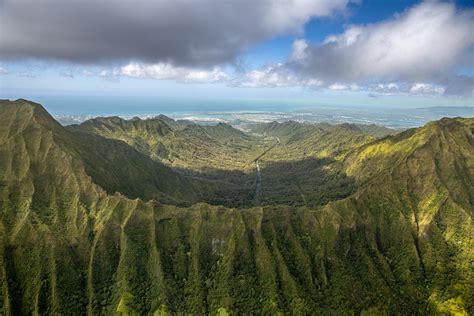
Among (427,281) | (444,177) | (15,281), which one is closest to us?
(15,281)

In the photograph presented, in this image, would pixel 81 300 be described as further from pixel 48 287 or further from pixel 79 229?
pixel 79 229

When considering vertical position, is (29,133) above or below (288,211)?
above

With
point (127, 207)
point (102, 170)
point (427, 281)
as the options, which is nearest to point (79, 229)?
point (127, 207)

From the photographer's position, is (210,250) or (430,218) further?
(430,218)

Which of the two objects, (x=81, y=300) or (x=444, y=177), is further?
(x=444, y=177)

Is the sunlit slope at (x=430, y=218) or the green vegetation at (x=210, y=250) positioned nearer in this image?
the green vegetation at (x=210, y=250)

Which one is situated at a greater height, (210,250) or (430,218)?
(430,218)

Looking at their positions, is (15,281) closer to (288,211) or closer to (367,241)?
(288,211)

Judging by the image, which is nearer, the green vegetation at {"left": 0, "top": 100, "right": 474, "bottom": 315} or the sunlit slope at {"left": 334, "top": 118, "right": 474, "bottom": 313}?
the green vegetation at {"left": 0, "top": 100, "right": 474, "bottom": 315}

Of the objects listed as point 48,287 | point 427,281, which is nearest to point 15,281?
point 48,287

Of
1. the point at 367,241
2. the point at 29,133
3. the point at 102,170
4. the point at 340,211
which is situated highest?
the point at 29,133

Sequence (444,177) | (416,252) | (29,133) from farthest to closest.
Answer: (444,177) → (29,133) → (416,252)
